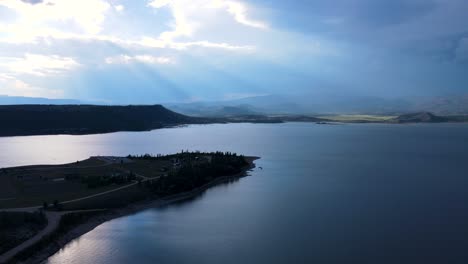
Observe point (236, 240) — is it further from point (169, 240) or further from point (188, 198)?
point (188, 198)

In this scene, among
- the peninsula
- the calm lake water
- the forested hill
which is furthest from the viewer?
the forested hill

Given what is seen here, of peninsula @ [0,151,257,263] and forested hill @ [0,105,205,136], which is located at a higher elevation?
forested hill @ [0,105,205,136]

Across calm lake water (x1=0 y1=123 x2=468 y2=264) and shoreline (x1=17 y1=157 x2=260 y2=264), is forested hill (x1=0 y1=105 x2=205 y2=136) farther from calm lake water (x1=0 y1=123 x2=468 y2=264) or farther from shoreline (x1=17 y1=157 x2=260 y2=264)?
shoreline (x1=17 y1=157 x2=260 y2=264)

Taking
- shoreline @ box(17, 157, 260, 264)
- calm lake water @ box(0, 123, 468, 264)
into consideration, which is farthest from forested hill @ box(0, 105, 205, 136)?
shoreline @ box(17, 157, 260, 264)

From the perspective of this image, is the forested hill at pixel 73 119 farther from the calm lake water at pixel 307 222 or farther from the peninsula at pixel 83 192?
the calm lake water at pixel 307 222

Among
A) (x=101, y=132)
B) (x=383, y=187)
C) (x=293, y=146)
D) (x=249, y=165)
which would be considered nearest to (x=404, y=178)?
(x=383, y=187)

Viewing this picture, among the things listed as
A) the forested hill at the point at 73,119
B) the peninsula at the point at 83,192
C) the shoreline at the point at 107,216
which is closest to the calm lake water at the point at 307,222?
the shoreline at the point at 107,216

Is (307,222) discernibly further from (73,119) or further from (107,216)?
(73,119)

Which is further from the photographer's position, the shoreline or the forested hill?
the forested hill
